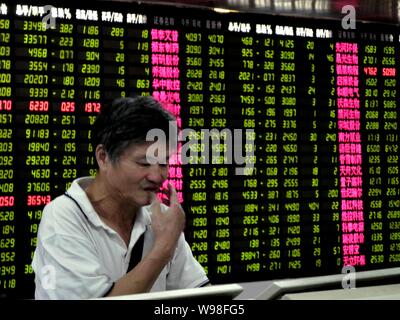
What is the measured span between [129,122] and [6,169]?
838 millimetres

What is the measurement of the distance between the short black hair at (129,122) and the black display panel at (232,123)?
0.75 metres

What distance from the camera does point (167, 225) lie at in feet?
4.78

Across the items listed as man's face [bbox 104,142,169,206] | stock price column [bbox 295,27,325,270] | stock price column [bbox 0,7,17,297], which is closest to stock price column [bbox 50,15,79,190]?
stock price column [bbox 0,7,17,297]

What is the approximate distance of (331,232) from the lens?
2.58 meters

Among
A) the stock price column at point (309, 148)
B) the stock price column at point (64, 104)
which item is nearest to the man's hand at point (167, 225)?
the stock price column at point (64, 104)

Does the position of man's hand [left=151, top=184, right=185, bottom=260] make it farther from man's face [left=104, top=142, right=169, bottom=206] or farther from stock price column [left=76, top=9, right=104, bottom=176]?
stock price column [left=76, top=9, right=104, bottom=176]

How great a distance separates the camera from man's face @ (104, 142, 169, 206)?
4.67ft

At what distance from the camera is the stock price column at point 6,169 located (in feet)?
6.61

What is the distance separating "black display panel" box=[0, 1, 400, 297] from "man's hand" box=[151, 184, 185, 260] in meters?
0.75

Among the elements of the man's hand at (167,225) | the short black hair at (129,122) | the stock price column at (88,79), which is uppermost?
the stock price column at (88,79)

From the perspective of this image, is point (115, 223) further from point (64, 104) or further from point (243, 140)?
point (243, 140)

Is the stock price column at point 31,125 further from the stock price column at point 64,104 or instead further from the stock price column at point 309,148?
the stock price column at point 309,148

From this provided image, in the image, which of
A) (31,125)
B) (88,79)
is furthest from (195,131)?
(31,125)

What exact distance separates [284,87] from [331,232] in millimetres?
692
